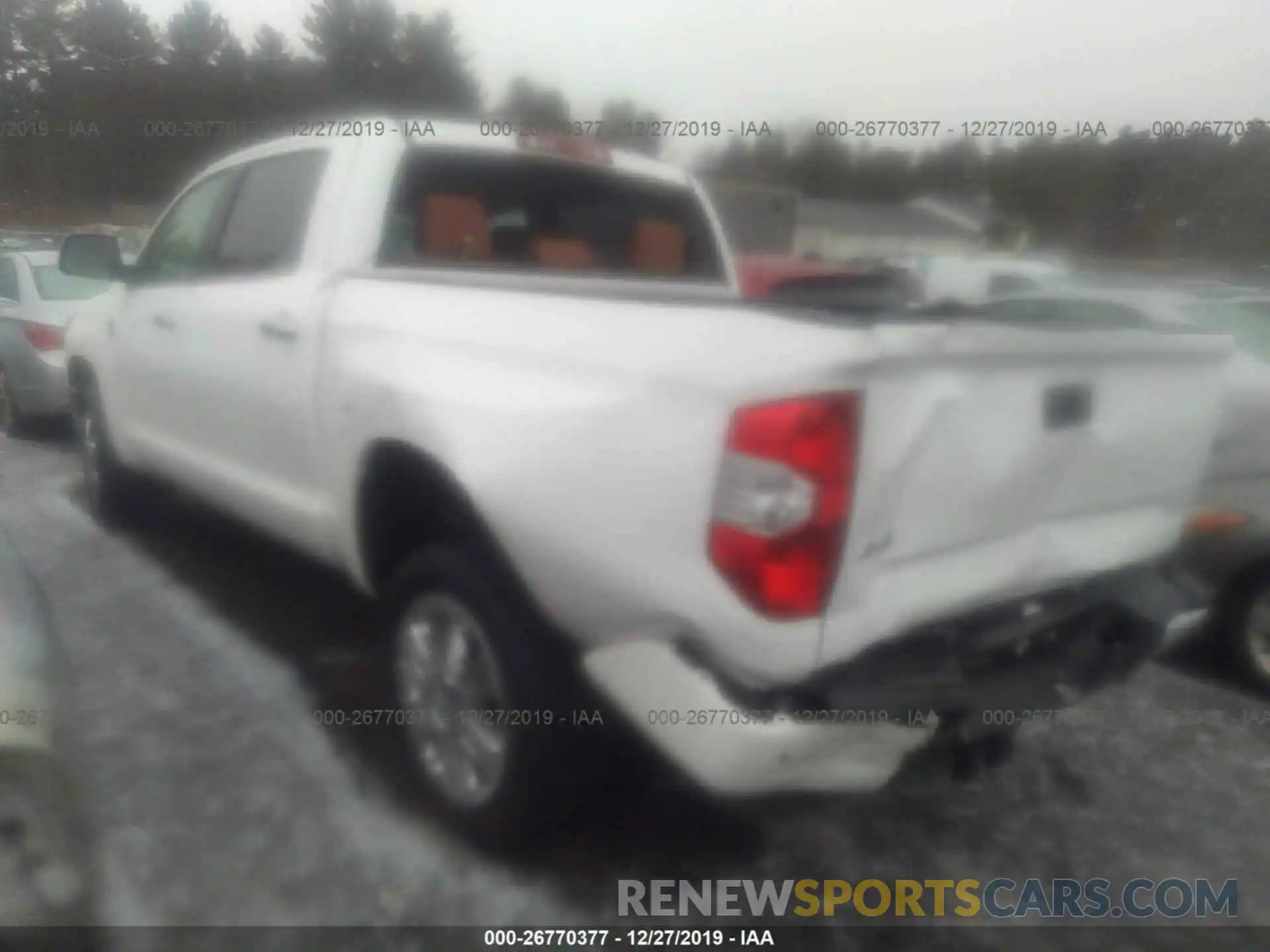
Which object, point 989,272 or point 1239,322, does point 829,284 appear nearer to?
point 989,272

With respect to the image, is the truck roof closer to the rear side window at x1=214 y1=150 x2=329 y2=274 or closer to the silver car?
the rear side window at x1=214 y1=150 x2=329 y2=274

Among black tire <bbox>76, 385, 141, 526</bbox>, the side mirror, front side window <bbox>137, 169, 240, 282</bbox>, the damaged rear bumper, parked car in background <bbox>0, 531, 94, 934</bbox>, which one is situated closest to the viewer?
parked car in background <bbox>0, 531, 94, 934</bbox>

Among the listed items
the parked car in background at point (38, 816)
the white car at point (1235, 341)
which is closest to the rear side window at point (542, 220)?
the white car at point (1235, 341)

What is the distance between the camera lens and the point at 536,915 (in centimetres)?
228

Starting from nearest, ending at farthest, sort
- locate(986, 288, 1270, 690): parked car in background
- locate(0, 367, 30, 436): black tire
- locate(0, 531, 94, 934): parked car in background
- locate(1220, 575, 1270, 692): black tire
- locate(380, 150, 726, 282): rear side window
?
locate(0, 531, 94, 934): parked car in background → locate(986, 288, 1270, 690): parked car in background → locate(380, 150, 726, 282): rear side window → locate(1220, 575, 1270, 692): black tire → locate(0, 367, 30, 436): black tire

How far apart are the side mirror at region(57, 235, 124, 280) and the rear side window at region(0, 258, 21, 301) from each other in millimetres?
3072

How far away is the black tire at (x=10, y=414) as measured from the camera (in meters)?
6.84

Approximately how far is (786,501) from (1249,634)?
2711mm

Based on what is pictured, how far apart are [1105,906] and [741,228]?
A: 8.27 feet

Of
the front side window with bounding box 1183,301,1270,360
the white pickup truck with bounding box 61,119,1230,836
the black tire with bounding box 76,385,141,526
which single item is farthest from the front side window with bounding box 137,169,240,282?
the front side window with bounding box 1183,301,1270,360

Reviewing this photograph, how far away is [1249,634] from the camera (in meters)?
3.52

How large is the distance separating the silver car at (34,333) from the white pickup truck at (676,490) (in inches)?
159

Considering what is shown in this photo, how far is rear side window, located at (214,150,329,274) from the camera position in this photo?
3188 mm

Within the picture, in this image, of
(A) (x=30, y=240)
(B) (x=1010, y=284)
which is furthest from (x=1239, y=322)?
(A) (x=30, y=240)
